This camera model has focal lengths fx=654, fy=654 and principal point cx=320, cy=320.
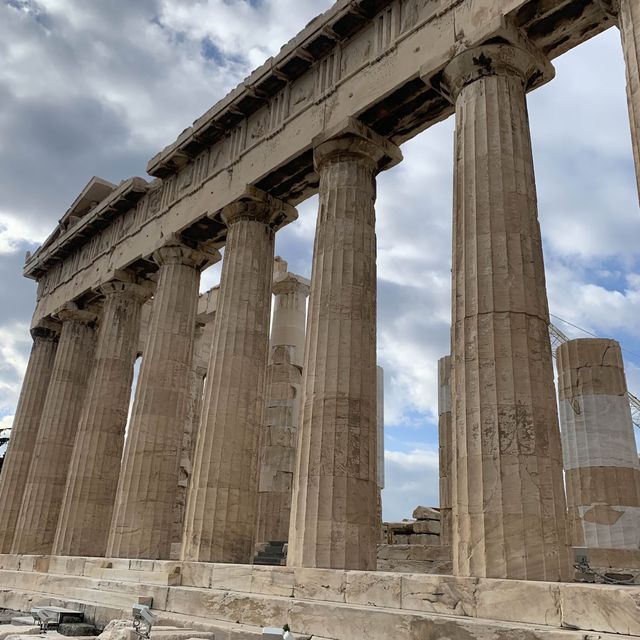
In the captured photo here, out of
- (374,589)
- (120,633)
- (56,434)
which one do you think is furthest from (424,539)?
(120,633)

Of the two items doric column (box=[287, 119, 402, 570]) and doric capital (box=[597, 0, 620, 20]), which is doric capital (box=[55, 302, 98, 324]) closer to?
doric column (box=[287, 119, 402, 570])

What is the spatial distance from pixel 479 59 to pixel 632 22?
3118mm

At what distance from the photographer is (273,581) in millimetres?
12328

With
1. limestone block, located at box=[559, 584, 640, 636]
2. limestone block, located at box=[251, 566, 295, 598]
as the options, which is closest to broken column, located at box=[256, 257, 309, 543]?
limestone block, located at box=[251, 566, 295, 598]

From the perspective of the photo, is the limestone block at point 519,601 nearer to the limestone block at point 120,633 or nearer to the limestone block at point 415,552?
the limestone block at point 120,633

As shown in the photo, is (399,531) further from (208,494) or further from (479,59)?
(479,59)

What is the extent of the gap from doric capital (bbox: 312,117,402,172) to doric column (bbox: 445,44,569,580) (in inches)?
119

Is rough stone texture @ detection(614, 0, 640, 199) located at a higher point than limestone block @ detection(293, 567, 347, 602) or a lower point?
higher

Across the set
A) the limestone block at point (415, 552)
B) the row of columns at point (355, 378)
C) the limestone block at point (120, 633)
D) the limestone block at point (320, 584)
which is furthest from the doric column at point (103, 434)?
the limestone block at point (120, 633)

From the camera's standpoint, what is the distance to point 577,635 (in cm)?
709

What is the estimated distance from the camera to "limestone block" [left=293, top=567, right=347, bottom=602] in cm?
1113

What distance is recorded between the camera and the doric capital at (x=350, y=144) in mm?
15898

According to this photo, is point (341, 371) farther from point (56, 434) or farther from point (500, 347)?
point (56, 434)

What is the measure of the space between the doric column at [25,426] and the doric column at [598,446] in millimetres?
21967
